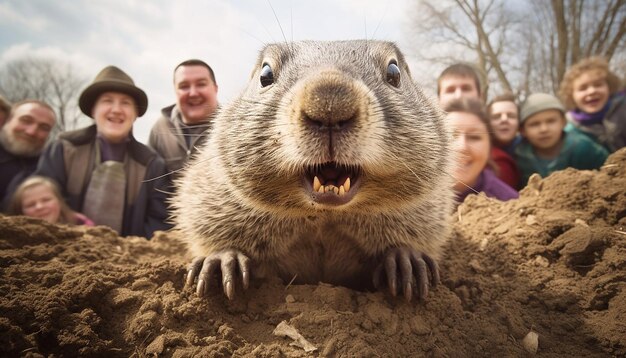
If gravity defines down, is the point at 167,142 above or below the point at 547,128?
below

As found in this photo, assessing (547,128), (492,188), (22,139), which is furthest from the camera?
(22,139)

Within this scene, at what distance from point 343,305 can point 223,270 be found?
828mm

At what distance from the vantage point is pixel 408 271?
8.34ft

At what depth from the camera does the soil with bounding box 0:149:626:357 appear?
6.40 ft

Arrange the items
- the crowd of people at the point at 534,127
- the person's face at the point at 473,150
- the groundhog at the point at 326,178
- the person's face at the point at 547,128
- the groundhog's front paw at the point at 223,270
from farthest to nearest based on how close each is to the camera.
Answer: the person's face at the point at 547,128 → the crowd of people at the point at 534,127 → the person's face at the point at 473,150 → the groundhog's front paw at the point at 223,270 → the groundhog at the point at 326,178

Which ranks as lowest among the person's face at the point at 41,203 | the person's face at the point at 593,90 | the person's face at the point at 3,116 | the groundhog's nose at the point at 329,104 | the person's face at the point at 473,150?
the person's face at the point at 41,203

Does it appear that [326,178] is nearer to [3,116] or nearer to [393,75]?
[393,75]

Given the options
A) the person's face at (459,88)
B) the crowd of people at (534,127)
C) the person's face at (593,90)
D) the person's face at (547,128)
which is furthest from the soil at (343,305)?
the person's face at (593,90)

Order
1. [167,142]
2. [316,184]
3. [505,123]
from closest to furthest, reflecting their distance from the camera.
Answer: [316,184], [505,123], [167,142]

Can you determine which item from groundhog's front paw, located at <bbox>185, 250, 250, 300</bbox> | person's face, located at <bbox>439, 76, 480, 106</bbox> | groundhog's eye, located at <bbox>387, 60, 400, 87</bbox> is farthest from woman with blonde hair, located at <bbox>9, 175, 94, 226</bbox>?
person's face, located at <bbox>439, 76, 480, 106</bbox>

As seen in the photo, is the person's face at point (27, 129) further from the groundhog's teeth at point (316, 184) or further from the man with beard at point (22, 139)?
the groundhog's teeth at point (316, 184)

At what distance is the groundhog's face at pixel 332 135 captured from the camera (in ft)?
6.06

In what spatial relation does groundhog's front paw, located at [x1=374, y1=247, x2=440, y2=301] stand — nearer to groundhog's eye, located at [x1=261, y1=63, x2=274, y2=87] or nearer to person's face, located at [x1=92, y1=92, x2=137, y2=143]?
groundhog's eye, located at [x1=261, y1=63, x2=274, y2=87]

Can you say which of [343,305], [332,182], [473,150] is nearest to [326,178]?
[332,182]
